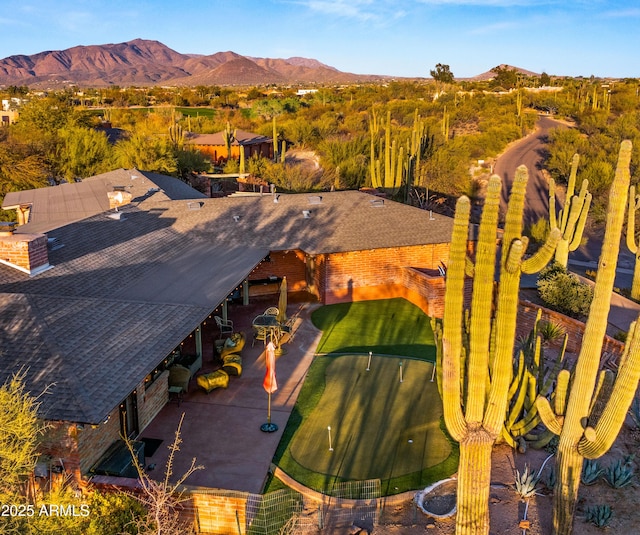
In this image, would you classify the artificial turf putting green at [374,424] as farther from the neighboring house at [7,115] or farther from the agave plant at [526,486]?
the neighboring house at [7,115]

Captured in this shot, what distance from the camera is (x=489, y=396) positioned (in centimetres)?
930

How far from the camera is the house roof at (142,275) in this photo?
415 inches

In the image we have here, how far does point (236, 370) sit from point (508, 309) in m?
8.59

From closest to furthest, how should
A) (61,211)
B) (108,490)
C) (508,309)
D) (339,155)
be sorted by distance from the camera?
1. (508,309)
2. (108,490)
3. (61,211)
4. (339,155)

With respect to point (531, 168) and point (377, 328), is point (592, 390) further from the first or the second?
point (531, 168)

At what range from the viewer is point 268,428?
1311 cm

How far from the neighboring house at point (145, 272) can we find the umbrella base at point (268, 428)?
244 centimetres

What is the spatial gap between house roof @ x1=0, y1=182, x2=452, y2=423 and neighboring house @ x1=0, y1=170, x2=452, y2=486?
38 millimetres

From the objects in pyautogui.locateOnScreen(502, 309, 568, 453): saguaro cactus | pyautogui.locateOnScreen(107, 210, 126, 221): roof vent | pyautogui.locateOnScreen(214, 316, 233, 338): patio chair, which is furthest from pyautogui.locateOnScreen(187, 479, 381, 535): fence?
pyautogui.locateOnScreen(107, 210, 126, 221): roof vent

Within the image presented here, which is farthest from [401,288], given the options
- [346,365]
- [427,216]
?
[346,365]

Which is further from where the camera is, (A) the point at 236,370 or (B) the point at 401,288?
(B) the point at 401,288

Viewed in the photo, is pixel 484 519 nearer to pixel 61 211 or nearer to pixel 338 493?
pixel 338 493

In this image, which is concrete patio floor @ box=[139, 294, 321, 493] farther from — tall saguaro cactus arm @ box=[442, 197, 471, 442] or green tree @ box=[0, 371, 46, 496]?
tall saguaro cactus arm @ box=[442, 197, 471, 442]

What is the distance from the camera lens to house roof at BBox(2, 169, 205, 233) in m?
23.8
